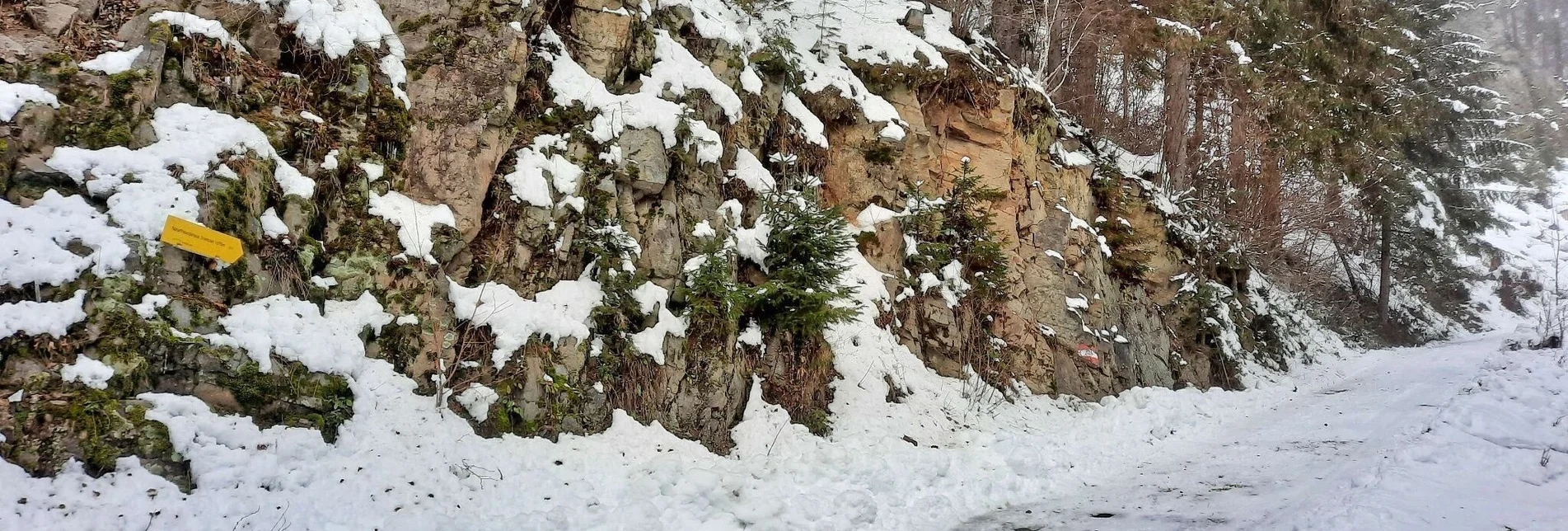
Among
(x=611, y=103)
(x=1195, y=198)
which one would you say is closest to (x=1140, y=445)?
(x=611, y=103)

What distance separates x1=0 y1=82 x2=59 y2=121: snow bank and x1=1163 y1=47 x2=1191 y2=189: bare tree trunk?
16911 millimetres

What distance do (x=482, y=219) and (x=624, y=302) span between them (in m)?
1.40

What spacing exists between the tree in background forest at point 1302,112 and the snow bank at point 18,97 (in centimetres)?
1310

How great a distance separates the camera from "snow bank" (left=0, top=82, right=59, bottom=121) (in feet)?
13.2

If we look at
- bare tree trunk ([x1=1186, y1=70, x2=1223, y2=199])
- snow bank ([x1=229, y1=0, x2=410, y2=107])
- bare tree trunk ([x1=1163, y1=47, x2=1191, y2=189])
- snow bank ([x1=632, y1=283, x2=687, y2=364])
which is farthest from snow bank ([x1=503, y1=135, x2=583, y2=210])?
bare tree trunk ([x1=1186, y1=70, x2=1223, y2=199])

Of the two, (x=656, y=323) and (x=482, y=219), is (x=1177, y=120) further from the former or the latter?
(x=482, y=219)

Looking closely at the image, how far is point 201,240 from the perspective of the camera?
429 centimetres

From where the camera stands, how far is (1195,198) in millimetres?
14781

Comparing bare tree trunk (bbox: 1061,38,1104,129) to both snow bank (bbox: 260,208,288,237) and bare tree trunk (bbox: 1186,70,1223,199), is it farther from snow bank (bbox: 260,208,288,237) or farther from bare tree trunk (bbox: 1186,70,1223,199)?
snow bank (bbox: 260,208,288,237)

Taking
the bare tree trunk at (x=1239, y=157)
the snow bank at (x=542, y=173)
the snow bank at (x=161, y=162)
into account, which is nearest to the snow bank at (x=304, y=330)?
the snow bank at (x=161, y=162)

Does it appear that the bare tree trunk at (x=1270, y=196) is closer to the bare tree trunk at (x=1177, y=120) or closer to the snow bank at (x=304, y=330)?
the bare tree trunk at (x=1177, y=120)

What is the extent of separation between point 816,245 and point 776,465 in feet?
7.07

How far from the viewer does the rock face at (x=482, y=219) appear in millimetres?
4082

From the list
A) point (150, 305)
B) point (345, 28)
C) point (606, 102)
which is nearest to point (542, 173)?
point (606, 102)
